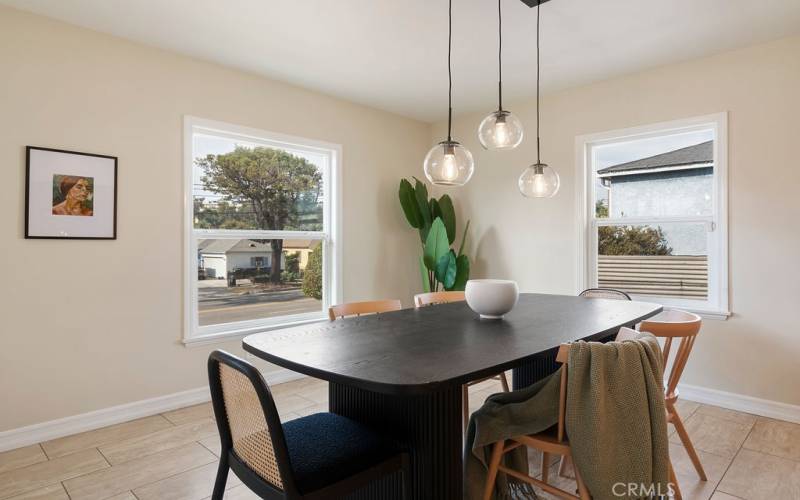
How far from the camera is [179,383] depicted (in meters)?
3.33

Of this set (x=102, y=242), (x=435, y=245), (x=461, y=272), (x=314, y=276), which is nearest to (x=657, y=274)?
(x=461, y=272)

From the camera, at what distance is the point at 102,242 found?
2988mm

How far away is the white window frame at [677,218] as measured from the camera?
334 centimetres

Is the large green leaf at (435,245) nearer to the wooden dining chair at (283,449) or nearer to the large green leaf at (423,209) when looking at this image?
the large green leaf at (423,209)

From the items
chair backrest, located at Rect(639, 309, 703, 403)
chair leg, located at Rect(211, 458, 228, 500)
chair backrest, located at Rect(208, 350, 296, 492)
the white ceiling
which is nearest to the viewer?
chair backrest, located at Rect(208, 350, 296, 492)

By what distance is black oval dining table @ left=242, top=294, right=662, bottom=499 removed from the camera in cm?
132

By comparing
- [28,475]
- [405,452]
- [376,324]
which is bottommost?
[28,475]

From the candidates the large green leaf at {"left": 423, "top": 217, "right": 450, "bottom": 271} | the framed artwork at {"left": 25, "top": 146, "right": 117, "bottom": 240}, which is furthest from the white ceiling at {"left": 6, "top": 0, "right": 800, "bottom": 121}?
the large green leaf at {"left": 423, "top": 217, "right": 450, "bottom": 271}

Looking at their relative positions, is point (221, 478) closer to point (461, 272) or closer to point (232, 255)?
point (232, 255)

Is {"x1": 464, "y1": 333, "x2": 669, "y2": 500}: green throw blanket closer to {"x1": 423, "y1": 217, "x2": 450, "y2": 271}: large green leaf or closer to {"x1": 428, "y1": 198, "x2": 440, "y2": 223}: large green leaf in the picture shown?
{"x1": 423, "y1": 217, "x2": 450, "y2": 271}: large green leaf

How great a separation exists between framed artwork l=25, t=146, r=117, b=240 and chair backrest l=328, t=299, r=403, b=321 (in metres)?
1.66

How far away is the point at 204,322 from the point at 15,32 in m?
2.16

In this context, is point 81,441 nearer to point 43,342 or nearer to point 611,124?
point 43,342

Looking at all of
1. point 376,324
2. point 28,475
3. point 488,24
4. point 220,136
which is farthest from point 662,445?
point 220,136
